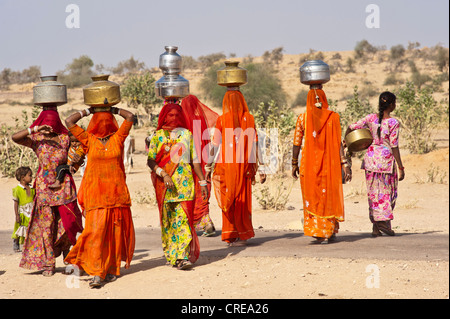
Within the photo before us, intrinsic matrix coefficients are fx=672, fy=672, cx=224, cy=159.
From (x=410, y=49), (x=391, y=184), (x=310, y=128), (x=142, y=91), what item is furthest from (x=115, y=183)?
(x=410, y=49)

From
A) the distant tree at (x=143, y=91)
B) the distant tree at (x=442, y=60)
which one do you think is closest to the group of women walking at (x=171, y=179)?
the distant tree at (x=143, y=91)

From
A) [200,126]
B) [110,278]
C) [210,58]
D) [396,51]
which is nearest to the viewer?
[110,278]

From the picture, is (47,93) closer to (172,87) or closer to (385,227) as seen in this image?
(172,87)

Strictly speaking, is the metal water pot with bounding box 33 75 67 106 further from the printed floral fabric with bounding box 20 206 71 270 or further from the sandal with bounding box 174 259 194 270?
the sandal with bounding box 174 259 194 270

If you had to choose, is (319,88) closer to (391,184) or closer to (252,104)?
(391,184)

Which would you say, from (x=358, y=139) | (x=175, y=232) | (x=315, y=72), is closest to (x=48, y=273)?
(x=175, y=232)

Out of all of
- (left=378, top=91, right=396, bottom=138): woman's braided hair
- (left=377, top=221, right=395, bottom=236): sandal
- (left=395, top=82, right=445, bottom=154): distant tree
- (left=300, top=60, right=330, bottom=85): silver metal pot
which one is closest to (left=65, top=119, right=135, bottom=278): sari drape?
(left=300, top=60, right=330, bottom=85): silver metal pot

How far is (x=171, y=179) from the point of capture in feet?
24.3

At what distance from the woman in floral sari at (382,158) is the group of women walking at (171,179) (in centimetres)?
1

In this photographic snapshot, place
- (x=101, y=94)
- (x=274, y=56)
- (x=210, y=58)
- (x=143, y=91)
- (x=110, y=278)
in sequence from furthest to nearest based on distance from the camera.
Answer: (x=274, y=56) → (x=210, y=58) → (x=143, y=91) → (x=110, y=278) → (x=101, y=94)

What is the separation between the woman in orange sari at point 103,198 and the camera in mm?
7055

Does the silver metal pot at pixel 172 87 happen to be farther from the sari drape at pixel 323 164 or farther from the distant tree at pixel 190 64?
the distant tree at pixel 190 64

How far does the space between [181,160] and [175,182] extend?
0.26 metres

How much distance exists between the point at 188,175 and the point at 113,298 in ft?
5.49
